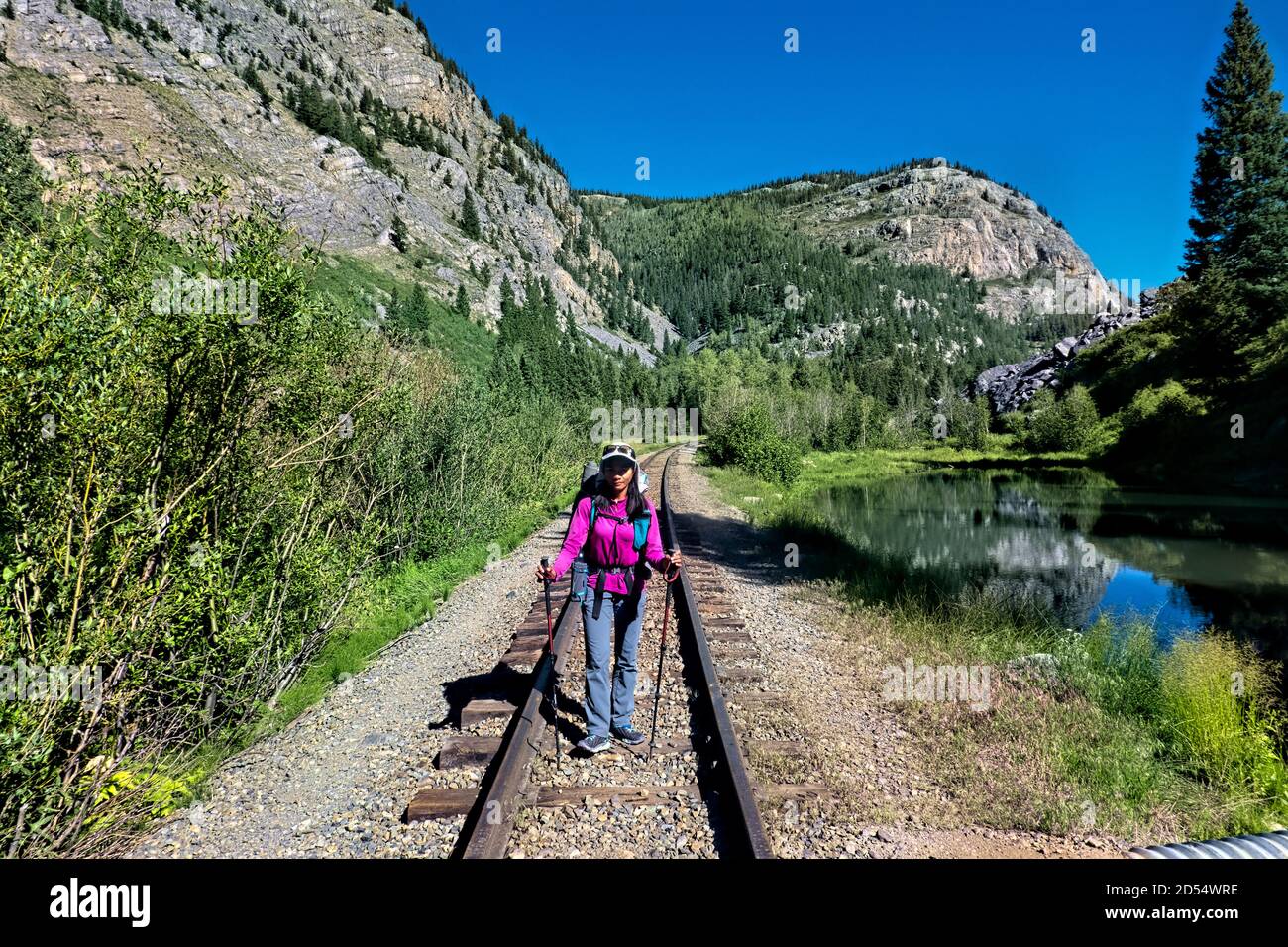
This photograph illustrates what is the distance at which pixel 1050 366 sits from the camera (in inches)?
3991

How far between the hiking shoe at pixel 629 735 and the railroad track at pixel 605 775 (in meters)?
0.08

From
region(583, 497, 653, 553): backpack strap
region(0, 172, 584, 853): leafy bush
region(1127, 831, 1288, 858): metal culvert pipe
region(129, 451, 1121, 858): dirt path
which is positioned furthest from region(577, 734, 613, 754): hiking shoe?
region(1127, 831, 1288, 858): metal culvert pipe

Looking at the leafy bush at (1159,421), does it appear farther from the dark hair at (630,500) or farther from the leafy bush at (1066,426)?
the dark hair at (630,500)

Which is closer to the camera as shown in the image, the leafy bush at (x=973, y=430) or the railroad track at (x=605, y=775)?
the railroad track at (x=605, y=775)

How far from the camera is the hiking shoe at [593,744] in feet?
15.1

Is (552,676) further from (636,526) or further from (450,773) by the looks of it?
(636,526)

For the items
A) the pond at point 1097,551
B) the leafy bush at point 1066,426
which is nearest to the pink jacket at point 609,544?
the pond at point 1097,551

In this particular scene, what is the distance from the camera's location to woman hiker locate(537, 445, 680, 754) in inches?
184

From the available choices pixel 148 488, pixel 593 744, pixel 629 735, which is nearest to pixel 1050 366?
pixel 629 735

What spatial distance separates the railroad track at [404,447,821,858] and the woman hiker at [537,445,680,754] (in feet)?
0.86

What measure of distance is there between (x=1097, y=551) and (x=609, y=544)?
23408mm

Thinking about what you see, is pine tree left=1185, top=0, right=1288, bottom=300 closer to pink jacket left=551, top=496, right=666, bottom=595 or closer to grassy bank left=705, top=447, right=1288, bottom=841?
grassy bank left=705, top=447, right=1288, bottom=841
